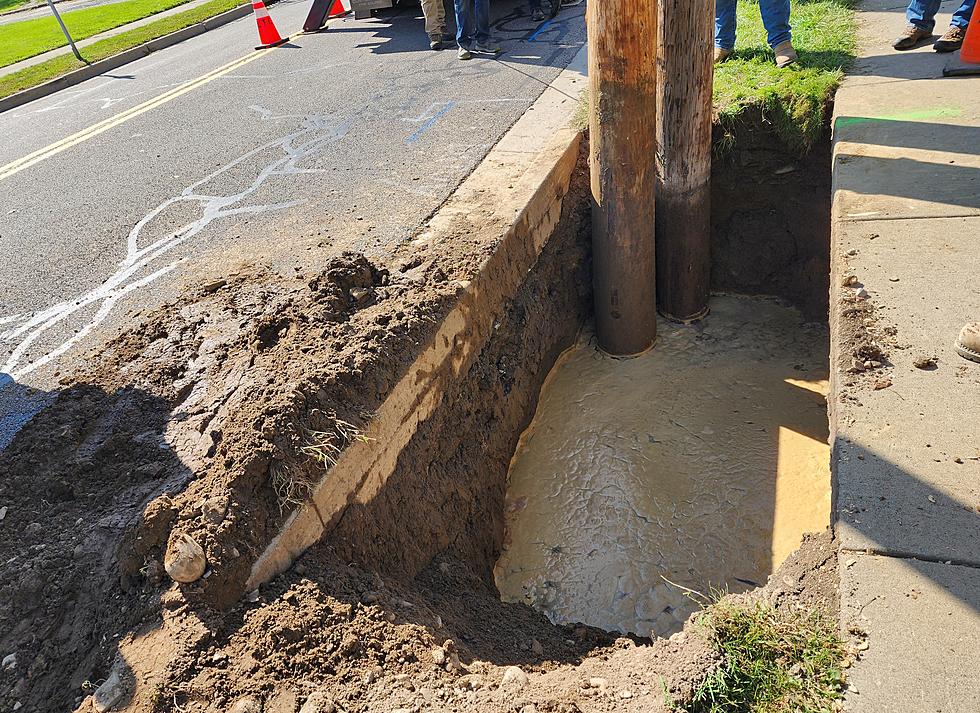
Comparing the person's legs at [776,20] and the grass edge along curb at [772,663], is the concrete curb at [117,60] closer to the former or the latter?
the person's legs at [776,20]

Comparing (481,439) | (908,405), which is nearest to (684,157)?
(481,439)

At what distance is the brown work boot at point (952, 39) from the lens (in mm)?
5211

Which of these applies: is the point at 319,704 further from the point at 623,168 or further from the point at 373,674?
the point at 623,168

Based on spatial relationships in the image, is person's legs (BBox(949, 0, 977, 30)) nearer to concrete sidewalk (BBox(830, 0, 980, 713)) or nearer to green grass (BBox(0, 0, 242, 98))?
concrete sidewalk (BBox(830, 0, 980, 713))

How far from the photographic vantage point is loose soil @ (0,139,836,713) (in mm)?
2090

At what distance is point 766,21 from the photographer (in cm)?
536

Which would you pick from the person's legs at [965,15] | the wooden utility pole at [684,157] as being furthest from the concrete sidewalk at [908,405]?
the person's legs at [965,15]

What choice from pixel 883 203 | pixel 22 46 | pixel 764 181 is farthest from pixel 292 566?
pixel 22 46

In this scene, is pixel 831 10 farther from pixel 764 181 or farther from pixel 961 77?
pixel 764 181

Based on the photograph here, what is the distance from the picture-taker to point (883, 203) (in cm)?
366

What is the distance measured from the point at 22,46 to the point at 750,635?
16887mm

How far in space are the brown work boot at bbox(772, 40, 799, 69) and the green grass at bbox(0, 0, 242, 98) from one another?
9.90 m

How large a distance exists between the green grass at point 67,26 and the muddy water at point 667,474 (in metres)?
13.0

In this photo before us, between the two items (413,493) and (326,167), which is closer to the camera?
(413,493)
